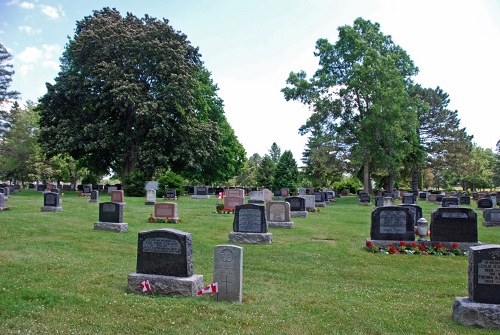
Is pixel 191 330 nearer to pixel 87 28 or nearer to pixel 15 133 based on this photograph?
pixel 87 28

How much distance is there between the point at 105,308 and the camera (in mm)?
6105

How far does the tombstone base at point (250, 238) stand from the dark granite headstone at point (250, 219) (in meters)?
0.21

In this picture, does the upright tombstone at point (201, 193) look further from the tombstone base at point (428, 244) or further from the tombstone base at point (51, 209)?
the tombstone base at point (428, 244)

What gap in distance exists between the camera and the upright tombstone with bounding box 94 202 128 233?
48.1ft

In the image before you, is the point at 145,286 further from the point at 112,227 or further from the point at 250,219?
the point at 112,227

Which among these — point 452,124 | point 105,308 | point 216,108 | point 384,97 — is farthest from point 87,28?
point 452,124

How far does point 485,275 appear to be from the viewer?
230 inches

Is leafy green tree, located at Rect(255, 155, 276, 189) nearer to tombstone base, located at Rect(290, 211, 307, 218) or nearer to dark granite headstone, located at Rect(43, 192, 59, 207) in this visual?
tombstone base, located at Rect(290, 211, 307, 218)

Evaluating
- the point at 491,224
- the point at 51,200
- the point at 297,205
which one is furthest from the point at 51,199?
the point at 491,224

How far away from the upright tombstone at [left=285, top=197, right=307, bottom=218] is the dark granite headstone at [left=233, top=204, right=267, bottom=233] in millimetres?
8466

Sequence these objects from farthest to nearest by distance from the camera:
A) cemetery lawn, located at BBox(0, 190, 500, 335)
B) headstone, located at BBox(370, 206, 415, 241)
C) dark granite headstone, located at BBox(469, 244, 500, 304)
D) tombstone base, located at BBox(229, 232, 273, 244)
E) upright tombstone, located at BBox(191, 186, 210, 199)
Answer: upright tombstone, located at BBox(191, 186, 210, 199)
tombstone base, located at BBox(229, 232, 273, 244)
headstone, located at BBox(370, 206, 415, 241)
dark granite headstone, located at BBox(469, 244, 500, 304)
cemetery lawn, located at BBox(0, 190, 500, 335)

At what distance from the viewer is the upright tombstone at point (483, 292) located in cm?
571

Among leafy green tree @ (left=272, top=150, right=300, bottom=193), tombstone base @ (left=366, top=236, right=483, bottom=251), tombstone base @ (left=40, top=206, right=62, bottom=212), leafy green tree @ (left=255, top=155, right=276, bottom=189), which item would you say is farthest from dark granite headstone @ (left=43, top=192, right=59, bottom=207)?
leafy green tree @ (left=255, top=155, right=276, bottom=189)

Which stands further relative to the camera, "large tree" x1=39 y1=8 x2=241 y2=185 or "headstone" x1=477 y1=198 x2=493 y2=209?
"large tree" x1=39 y1=8 x2=241 y2=185
